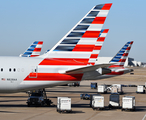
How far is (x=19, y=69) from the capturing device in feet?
102

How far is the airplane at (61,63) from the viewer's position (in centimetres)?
3116

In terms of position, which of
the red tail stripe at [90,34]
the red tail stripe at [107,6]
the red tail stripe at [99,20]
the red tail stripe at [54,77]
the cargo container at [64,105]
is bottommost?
the cargo container at [64,105]

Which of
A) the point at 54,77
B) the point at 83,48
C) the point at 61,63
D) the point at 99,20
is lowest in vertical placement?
the point at 54,77

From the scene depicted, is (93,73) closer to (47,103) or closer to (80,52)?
(80,52)

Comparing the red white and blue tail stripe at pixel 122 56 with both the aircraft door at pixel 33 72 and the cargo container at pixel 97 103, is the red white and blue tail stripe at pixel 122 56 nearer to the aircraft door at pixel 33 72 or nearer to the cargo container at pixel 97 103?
the cargo container at pixel 97 103

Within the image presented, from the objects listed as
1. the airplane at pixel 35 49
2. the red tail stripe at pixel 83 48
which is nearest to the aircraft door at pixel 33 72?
the red tail stripe at pixel 83 48

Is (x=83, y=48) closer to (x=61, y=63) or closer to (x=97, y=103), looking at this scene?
(x=61, y=63)

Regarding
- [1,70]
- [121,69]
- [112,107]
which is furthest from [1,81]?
[121,69]

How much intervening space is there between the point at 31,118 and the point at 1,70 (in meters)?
7.51

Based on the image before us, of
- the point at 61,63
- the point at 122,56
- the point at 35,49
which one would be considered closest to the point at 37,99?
the point at 61,63

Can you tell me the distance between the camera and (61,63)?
31.8 m

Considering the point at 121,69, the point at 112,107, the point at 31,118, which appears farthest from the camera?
the point at 121,69

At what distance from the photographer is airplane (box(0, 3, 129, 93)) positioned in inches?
1227

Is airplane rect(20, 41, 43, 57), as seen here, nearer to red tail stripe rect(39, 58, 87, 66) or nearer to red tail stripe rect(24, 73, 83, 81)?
red tail stripe rect(39, 58, 87, 66)
